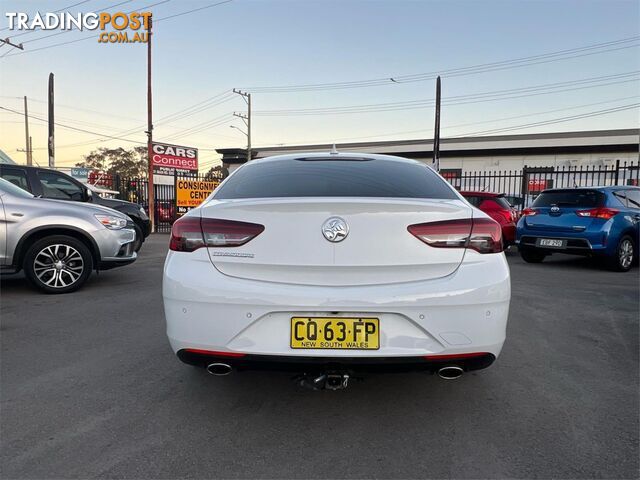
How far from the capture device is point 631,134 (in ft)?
117

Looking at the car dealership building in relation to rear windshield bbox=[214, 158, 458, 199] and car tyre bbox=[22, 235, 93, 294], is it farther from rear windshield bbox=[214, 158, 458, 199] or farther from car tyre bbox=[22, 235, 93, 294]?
rear windshield bbox=[214, 158, 458, 199]

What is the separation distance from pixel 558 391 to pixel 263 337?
207 cm

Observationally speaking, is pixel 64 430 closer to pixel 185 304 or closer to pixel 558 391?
pixel 185 304

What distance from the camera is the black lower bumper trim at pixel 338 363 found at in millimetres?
2342

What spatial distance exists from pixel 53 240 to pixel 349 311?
17.3 ft

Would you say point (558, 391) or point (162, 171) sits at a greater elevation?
point (162, 171)

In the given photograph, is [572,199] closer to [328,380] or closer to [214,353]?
[328,380]

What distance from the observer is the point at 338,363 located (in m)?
2.36

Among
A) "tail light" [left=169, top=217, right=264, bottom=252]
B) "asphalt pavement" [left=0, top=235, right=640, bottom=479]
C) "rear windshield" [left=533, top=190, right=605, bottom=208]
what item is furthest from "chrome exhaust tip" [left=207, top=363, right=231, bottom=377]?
"rear windshield" [left=533, top=190, right=605, bottom=208]

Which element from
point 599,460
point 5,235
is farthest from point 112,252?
point 599,460

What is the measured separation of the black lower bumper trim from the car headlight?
4750mm

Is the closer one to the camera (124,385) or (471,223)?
(471,223)

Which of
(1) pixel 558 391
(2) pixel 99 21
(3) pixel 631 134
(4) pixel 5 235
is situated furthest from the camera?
(3) pixel 631 134

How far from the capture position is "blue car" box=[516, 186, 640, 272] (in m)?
8.38
